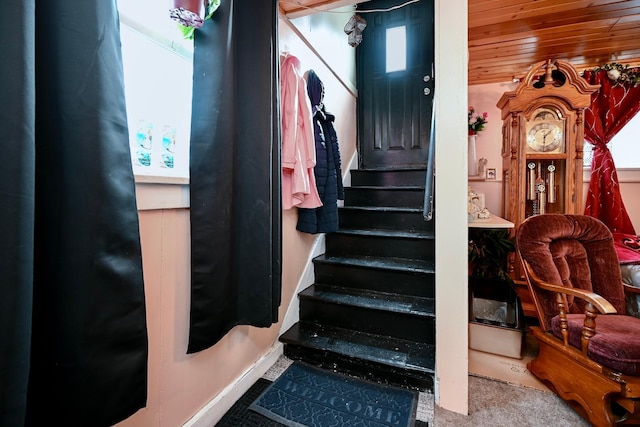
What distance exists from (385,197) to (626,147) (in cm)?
252

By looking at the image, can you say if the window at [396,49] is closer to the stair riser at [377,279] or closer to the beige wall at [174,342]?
the stair riser at [377,279]

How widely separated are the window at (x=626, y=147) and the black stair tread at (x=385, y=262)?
2.27 m

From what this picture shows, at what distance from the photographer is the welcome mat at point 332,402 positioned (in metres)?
1.27

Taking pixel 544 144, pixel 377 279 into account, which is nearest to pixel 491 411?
pixel 377 279

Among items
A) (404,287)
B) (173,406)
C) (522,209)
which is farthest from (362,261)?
(522,209)

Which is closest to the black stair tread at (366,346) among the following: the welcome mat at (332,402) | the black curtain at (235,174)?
the welcome mat at (332,402)

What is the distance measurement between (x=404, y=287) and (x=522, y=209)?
4.53ft

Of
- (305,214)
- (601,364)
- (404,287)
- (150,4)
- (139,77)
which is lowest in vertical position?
(601,364)

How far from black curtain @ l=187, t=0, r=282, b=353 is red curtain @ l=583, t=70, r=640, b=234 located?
309 cm

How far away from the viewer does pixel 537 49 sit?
2.46 meters

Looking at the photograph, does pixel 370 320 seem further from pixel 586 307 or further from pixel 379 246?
pixel 586 307

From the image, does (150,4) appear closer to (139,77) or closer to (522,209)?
(139,77)

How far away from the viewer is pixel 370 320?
176 centimetres

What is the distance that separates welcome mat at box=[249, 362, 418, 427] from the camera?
127cm
